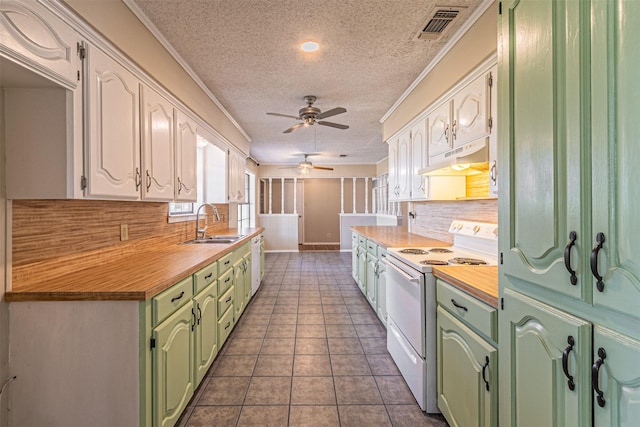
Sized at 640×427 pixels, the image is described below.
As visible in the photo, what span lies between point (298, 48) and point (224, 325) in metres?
2.32

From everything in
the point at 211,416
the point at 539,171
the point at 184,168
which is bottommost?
the point at 211,416

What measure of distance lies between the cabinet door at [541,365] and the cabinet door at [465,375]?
0.09 metres

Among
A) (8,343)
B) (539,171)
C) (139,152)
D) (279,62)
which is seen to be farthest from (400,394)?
(279,62)

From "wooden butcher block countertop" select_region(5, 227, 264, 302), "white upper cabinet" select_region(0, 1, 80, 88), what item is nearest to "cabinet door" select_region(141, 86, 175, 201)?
"wooden butcher block countertop" select_region(5, 227, 264, 302)

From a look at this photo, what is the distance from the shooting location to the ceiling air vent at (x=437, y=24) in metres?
2.01

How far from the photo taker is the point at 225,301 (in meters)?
2.65

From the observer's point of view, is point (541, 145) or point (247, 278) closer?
point (541, 145)

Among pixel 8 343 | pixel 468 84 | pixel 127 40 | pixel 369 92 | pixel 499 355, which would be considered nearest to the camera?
pixel 499 355

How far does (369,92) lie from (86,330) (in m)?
3.13

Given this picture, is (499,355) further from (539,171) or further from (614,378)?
(539,171)

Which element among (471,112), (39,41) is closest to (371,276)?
(471,112)

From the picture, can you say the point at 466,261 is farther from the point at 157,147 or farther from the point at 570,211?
the point at 157,147

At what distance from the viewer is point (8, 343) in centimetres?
136

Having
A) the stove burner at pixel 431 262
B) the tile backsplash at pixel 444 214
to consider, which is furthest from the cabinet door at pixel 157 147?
the tile backsplash at pixel 444 214
